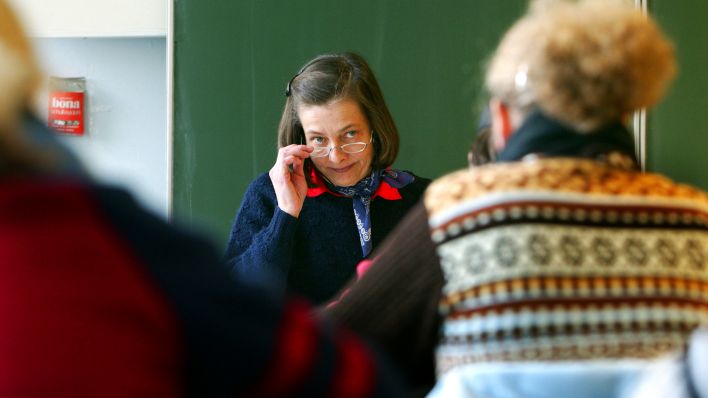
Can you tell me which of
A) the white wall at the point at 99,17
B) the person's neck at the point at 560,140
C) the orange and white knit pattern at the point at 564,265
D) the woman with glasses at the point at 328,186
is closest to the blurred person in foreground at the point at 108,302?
the orange and white knit pattern at the point at 564,265

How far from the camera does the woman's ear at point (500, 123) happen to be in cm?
125

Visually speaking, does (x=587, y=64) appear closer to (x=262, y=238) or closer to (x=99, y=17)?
(x=262, y=238)

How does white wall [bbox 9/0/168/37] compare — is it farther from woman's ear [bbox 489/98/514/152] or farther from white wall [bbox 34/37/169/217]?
woman's ear [bbox 489/98/514/152]

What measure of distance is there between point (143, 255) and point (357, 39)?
2611 millimetres

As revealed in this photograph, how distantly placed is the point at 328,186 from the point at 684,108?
1.59m

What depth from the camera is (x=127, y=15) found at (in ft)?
10.6

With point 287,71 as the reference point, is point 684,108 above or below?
below

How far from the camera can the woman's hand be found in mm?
2201

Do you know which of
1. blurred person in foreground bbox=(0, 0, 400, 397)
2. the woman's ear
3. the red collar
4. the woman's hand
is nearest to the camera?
blurred person in foreground bbox=(0, 0, 400, 397)

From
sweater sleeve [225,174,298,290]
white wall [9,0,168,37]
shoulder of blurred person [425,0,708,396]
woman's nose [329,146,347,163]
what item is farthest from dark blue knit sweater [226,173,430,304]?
white wall [9,0,168,37]

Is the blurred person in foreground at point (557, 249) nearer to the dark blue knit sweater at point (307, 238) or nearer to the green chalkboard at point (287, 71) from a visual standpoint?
the dark blue knit sweater at point (307, 238)

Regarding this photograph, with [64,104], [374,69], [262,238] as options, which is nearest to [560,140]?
[262,238]

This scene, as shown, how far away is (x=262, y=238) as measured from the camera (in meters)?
2.13

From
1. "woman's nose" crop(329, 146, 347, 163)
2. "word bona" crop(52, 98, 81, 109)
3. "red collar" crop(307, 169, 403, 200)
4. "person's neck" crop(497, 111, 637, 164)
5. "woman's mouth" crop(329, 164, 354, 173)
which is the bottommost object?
"red collar" crop(307, 169, 403, 200)
